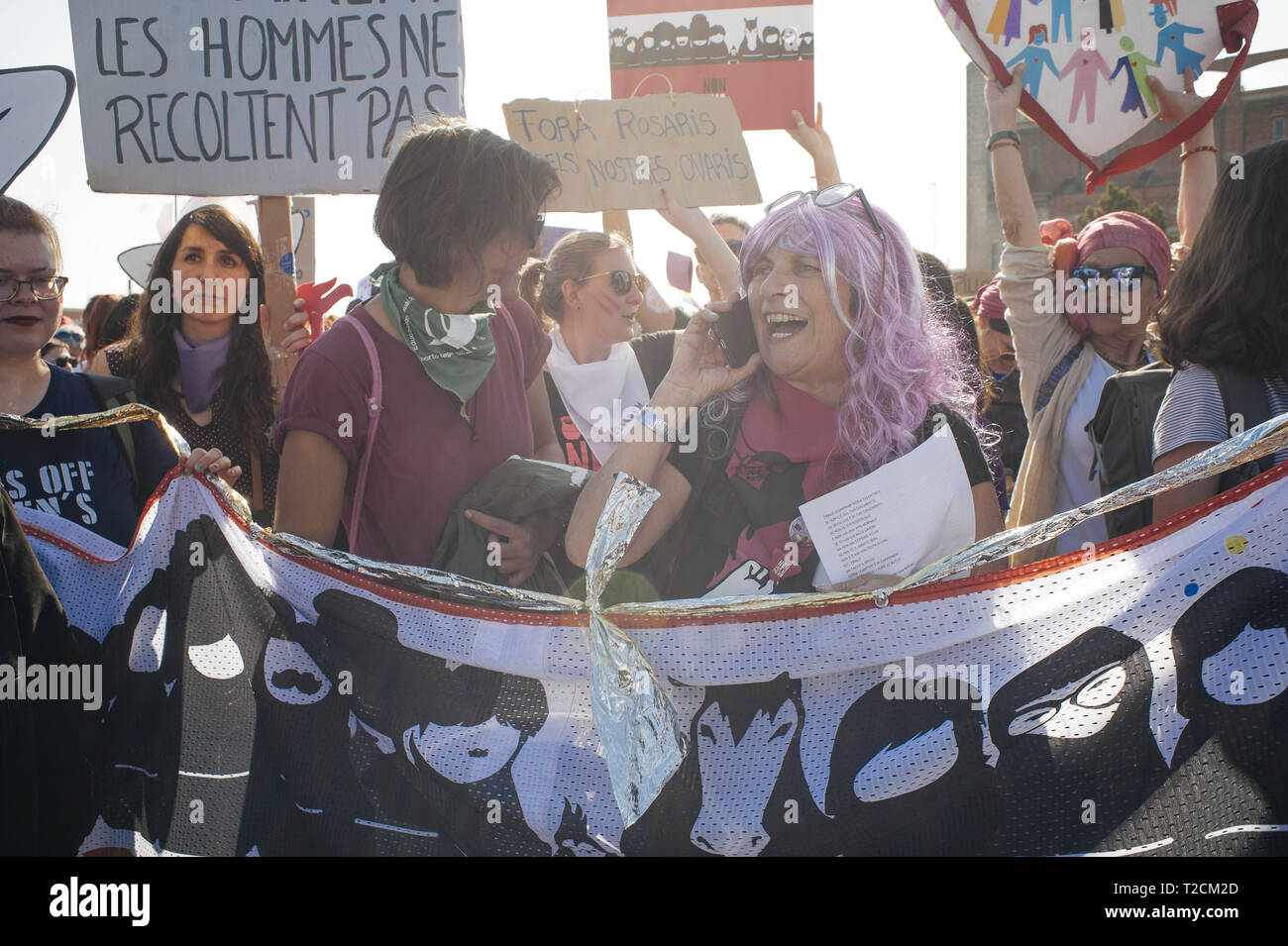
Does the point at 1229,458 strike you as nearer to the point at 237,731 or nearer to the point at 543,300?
the point at 237,731

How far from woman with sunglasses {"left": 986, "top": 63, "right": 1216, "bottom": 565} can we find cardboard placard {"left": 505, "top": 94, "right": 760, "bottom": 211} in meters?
1.21

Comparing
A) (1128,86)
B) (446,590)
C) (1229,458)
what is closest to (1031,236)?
(1128,86)

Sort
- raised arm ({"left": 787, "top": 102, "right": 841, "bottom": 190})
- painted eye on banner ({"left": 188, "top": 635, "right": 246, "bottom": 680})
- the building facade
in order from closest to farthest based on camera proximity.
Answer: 1. painted eye on banner ({"left": 188, "top": 635, "right": 246, "bottom": 680})
2. raised arm ({"left": 787, "top": 102, "right": 841, "bottom": 190})
3. the building facade

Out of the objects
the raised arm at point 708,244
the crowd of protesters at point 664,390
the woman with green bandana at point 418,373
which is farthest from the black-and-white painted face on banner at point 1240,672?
the raised arm at point 708,244

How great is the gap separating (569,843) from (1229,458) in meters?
1.27

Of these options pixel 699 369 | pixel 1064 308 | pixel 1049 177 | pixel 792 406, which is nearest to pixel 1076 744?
pixel 792 406

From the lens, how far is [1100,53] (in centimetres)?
318

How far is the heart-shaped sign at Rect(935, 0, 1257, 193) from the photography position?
3121 mm

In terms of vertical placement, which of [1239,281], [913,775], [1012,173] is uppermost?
[1012,173]

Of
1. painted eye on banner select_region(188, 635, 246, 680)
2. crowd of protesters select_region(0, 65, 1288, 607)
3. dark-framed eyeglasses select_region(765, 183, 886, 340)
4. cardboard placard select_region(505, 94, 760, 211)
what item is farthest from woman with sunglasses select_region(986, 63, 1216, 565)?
painted eye on banner select_region(188, 635, 246, 680)

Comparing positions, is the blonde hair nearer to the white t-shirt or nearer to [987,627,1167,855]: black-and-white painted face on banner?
the white t-shirt

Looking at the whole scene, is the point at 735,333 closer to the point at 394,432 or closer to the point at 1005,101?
the point at 394,432

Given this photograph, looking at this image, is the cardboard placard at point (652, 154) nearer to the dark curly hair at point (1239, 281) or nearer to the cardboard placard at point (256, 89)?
the cardboard placard at point (256, 89)

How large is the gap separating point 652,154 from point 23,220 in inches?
89.8
